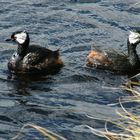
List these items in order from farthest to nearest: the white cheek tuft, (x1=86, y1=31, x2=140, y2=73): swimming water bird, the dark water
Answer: the white cheek tuft → (x1=86, y1=31, x2=140, y2=73): swimming water bird → the dark water

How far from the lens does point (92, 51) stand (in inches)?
569

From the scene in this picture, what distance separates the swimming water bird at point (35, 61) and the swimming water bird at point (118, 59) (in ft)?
2.64

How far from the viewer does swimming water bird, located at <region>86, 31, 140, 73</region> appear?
14367 mm

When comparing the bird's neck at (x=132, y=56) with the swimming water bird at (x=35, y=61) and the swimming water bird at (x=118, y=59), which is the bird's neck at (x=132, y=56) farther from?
the swimming water bird at (x=35, y=61)

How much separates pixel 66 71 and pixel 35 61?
85 centimetres

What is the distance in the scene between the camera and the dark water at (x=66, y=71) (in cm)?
1058

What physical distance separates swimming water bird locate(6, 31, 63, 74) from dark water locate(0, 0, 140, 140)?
25cm

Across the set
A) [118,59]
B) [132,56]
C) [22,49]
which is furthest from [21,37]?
[132,56]

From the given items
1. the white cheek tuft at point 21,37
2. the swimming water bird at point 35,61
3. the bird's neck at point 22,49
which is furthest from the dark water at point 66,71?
the white cheek tuft at point 21,37

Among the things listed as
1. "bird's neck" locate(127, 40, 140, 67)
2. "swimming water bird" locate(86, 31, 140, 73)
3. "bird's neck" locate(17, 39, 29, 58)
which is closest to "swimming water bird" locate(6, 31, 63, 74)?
"bird's neck" locate(17, 39, 29, 58)

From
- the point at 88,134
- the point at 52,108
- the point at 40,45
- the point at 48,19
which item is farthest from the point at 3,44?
the point at 88,134

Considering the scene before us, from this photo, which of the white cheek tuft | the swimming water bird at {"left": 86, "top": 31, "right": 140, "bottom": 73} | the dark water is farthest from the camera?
the white cheek tuft

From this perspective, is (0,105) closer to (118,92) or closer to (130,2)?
(118,92)

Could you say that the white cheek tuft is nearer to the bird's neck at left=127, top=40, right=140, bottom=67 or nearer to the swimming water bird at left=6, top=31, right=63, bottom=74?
the swimming water bird at left=6, top=31, right=63, bottom=74
